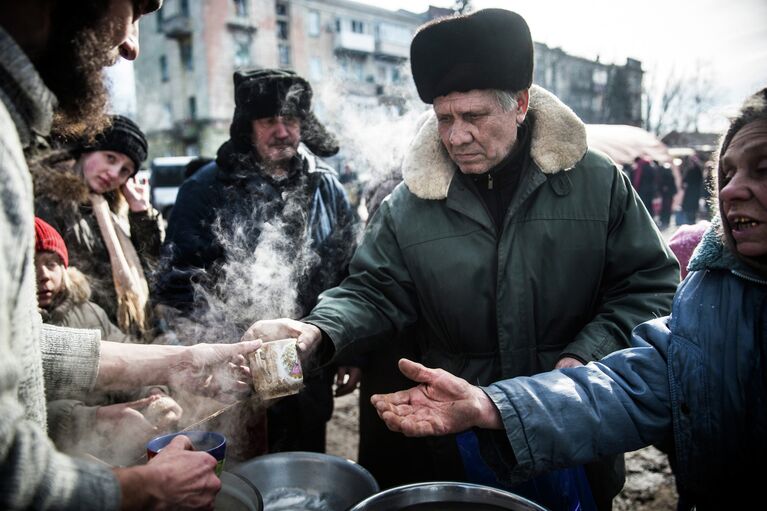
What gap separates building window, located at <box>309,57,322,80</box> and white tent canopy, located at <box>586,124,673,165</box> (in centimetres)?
3343

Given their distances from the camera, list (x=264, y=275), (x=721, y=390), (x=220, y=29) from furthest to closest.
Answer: (x=220, y=29) → (x=264, y=275) → (x=721, y=390)

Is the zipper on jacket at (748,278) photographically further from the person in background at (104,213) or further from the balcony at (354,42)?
the balcony at (354,42)

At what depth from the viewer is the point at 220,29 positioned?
35.6 m

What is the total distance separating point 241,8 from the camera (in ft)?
121

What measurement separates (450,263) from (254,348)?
1024 mm

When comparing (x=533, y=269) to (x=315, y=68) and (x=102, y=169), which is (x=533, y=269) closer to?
(x=102, y=169)

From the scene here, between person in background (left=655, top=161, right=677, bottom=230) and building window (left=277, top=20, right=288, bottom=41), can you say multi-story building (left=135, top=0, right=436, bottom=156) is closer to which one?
building window (left=277, top=20, right=288, bottom=41)

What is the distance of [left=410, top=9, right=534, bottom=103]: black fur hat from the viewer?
2443 millimetres

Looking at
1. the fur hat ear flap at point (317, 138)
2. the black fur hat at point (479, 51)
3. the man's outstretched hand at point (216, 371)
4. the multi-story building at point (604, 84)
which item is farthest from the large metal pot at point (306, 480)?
the multi-story building at point (604, 84)

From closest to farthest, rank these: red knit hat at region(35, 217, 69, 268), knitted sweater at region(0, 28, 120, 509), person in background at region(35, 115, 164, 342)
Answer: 1. knitted sweater at region(0, 28, 120, 509)
2. red knit hat at region(35, 217, 69, 268)
3. person in background at region(35, 115, 164, 342)

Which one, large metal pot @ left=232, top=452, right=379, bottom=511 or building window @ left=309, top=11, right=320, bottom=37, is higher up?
building window @ left=309, top=11, right=320, bottom=37

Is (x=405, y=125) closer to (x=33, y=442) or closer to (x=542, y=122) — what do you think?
(x=542, y=122)

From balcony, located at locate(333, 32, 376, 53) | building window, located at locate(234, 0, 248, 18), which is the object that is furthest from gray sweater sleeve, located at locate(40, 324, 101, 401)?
balcony, located at locate(333, 32, 376, 53)

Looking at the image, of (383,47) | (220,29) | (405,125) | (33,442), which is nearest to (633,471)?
(405,125)
